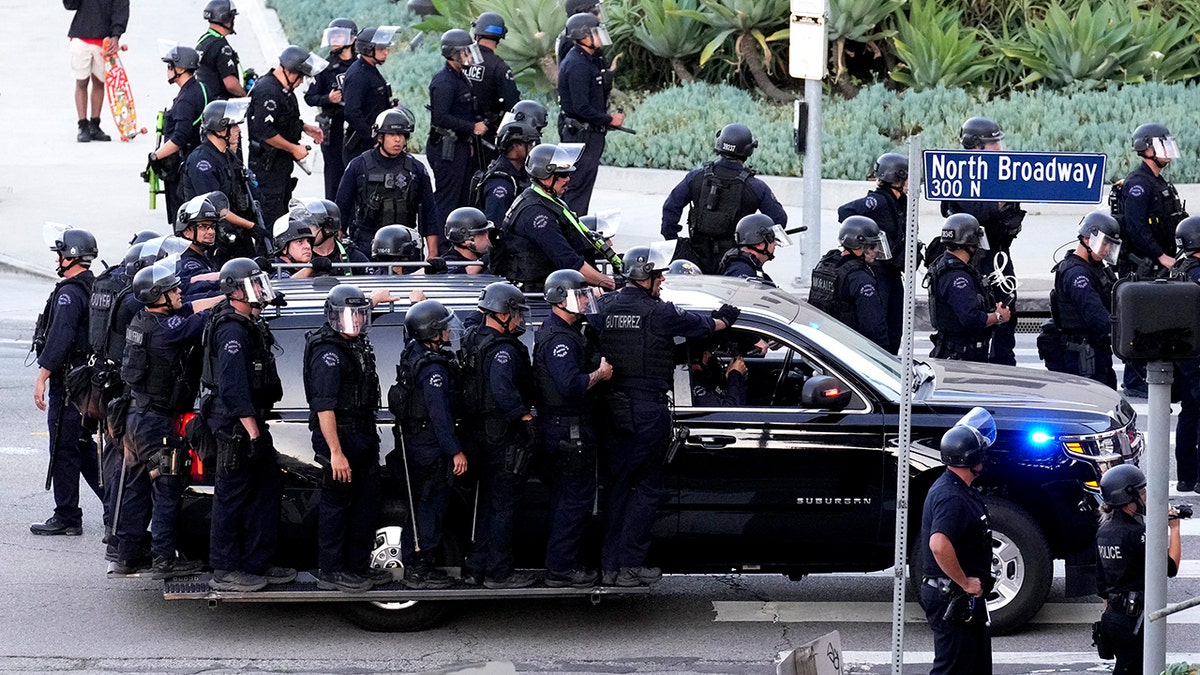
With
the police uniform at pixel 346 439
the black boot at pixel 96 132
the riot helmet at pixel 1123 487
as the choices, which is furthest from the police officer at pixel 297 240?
the black boot at pixel 96 132

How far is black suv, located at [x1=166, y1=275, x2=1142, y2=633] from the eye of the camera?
391 inches

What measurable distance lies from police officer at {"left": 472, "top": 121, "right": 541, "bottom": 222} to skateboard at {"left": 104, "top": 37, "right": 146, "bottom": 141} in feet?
29.5

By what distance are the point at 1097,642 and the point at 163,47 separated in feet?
33.2

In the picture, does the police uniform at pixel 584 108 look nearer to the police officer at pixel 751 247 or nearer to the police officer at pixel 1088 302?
the police officer at pixel 751 247

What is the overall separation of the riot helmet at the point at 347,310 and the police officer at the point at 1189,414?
18.6ft

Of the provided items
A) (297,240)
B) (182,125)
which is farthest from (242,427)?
(182,125)

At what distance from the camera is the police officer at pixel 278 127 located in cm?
1602

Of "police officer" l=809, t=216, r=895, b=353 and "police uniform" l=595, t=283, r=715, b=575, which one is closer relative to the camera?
"police uniform" l=595, t=283, r=715, b=575

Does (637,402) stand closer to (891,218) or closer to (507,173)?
(507,173)

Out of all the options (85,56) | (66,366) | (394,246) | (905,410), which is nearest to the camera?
(905,410)

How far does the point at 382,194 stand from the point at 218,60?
3548mm

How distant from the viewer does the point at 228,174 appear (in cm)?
1402

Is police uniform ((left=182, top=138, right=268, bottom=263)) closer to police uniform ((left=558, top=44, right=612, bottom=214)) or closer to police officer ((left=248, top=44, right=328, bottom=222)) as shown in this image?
police officer ((left=248, top=44, right=328, bottom=222))

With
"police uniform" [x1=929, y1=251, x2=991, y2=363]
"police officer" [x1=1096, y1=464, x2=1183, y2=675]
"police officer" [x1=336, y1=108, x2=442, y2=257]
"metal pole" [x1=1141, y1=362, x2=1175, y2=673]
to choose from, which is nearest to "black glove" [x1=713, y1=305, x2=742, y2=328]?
"police officer" [x1=1096, y1=464, x2=1183, y2=675]
